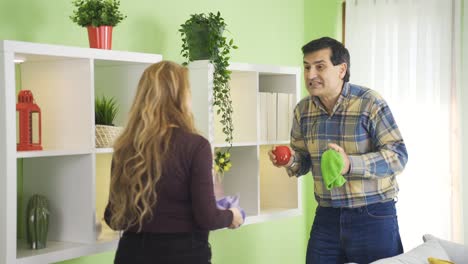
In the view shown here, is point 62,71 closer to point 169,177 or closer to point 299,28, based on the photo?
point 169,177

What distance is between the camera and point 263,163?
13.1 feet

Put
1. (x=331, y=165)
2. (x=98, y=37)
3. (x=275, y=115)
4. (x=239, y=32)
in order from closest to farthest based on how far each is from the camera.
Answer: (x=98, y=37) < (x=331, y=165) < (x=275, y=115) < (x=239, y=32)

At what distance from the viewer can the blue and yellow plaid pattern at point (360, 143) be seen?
317cm

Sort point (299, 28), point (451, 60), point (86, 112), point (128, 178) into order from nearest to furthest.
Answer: point (128, 178) < point (86, 112) < point (451, 60) < point (299, 28)

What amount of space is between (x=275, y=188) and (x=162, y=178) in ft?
5.35

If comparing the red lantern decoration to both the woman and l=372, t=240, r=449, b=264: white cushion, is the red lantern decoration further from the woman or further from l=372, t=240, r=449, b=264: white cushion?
l=372, t=240, r=449, b=264: white cushion

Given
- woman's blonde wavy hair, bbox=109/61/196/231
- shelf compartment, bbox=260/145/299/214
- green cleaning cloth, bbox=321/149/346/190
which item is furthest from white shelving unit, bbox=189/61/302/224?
woman's blonde wavy hair, bbox=109/61/196/231

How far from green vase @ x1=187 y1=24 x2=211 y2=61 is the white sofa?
1.19 metres

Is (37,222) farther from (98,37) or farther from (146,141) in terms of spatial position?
(98,37)

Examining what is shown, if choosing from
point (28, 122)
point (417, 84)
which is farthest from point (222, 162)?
point (417, 84)

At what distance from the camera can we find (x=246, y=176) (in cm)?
365

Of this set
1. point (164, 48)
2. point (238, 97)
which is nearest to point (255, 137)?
point (238, 97)

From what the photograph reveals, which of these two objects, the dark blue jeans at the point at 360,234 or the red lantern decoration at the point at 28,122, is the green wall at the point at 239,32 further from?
the dark blue jeans at the point at 360,234

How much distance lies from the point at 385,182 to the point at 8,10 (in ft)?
5.65
